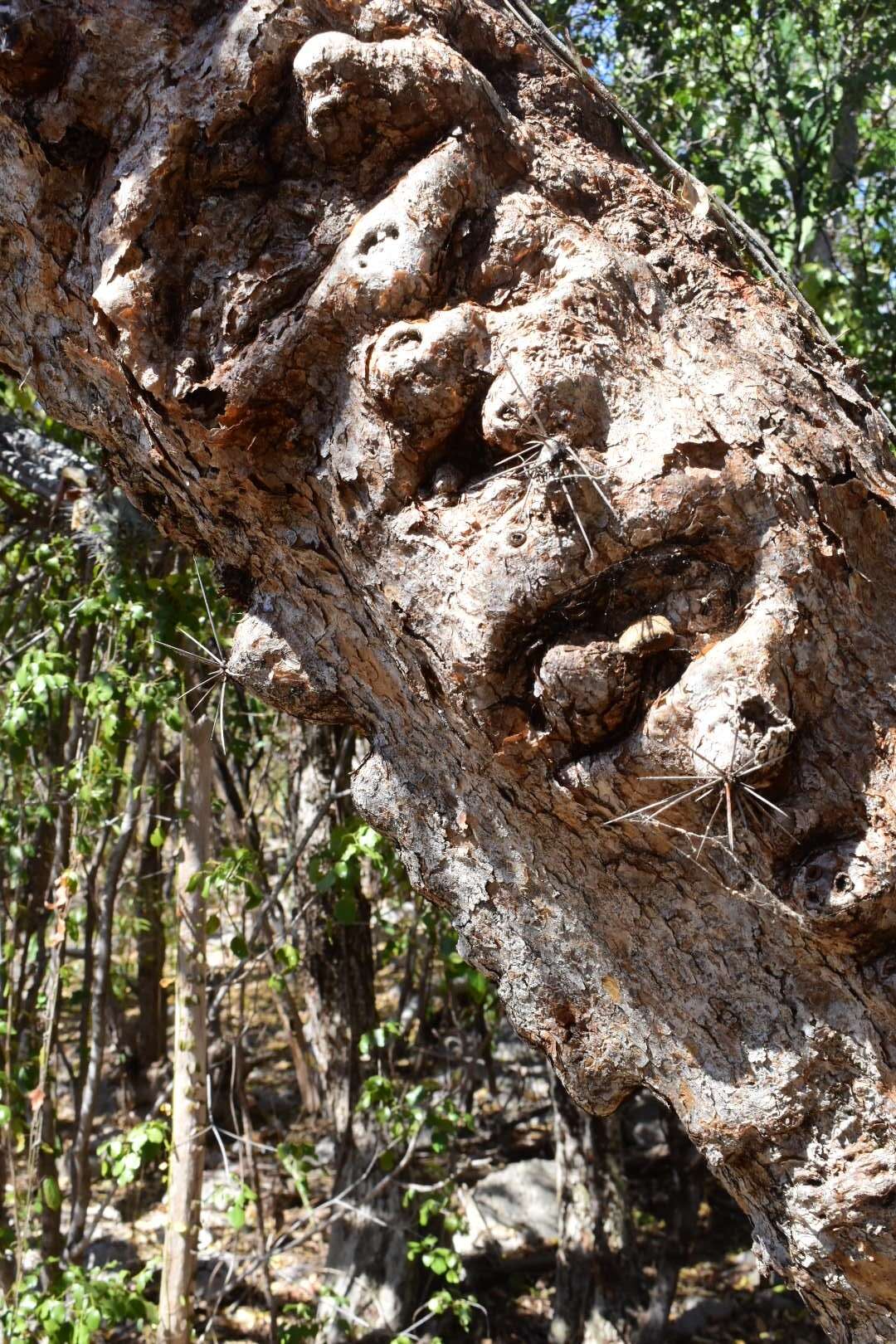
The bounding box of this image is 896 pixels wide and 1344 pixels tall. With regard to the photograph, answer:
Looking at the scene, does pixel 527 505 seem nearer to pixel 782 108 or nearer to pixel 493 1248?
pixel 782 108

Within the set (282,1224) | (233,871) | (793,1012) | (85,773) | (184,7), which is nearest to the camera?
(793,1012)

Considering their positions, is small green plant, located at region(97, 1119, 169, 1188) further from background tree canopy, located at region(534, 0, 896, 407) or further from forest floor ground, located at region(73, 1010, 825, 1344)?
background tree canopy, located at region(534, 0, 896, 407)

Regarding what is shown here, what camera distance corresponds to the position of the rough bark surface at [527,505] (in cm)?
140

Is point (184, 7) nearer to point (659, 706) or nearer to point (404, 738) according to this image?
point (404, 738)

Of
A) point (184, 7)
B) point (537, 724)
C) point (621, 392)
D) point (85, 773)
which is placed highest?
point (85, 773)

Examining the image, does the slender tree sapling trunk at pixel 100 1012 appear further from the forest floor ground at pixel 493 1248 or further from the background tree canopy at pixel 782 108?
the background tree canopy at pixel 782 108

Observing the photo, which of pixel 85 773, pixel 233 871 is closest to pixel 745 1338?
pixel 233 871

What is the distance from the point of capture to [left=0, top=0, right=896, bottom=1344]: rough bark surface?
140 cm

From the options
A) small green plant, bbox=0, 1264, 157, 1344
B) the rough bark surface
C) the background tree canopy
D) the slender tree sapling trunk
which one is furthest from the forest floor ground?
the background tree canopy

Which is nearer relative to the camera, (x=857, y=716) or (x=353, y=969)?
(x=857, y=716)

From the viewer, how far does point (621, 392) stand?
147 centimetres

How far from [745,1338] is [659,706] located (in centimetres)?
442

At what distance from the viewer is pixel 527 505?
1.42 m

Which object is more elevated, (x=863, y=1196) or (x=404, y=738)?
(x=404, y=738)
